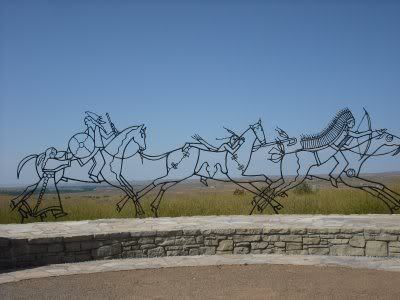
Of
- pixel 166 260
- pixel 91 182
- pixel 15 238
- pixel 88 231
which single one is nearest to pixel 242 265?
pixel 166 260

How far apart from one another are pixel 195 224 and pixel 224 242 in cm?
105

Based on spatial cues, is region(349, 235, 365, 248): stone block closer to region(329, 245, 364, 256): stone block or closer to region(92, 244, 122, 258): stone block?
region(329, 245, 364, 256): stone block

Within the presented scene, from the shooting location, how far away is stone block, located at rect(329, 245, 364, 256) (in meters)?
9.10

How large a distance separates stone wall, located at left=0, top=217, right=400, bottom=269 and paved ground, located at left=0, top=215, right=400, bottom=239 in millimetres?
157

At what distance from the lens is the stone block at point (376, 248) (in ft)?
29.5

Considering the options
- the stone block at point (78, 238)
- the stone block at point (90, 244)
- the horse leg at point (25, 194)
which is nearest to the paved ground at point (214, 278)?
the stone block at point (90, 244)

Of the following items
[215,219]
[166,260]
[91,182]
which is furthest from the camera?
[91,182]

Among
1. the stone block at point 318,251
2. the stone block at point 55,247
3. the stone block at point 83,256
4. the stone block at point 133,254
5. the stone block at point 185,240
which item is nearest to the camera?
the stone block at point 55,247

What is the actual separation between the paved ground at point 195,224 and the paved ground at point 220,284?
1554 mm

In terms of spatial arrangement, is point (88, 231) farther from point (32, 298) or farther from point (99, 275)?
point (32, 298)

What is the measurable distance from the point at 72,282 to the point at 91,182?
5.08m

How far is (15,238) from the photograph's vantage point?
8.48 metres

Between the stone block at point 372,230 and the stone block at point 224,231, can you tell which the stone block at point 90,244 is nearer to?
the stone block at point 224,231

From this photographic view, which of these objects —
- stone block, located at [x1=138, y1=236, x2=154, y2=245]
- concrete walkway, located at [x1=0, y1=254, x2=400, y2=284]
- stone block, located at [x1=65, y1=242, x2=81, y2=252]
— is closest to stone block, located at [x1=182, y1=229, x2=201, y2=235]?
concrete walkway, located at [x1=0, y1=254, x2=400, y2=284]
